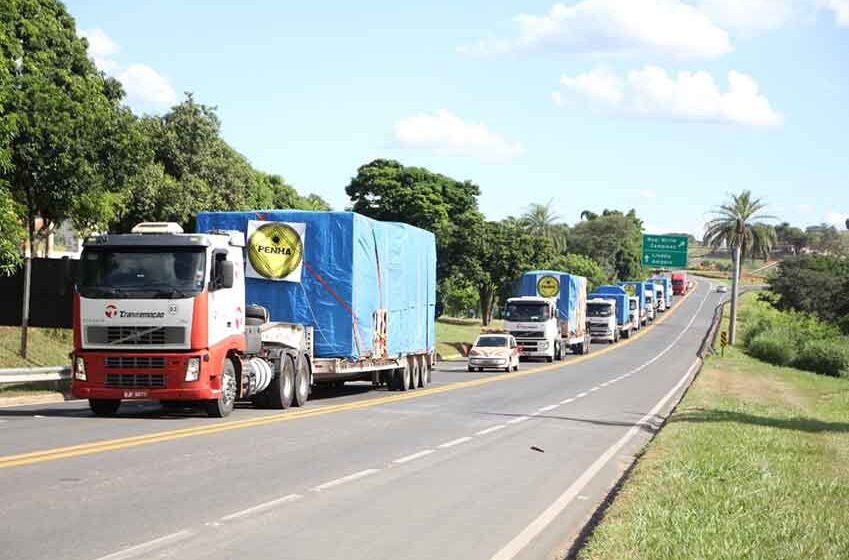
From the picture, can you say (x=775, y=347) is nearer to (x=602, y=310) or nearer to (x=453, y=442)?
Answer: (x=602, y=310)

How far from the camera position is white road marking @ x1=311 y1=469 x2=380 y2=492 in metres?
11.9

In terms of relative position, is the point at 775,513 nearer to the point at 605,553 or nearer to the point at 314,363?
the point at 605,553

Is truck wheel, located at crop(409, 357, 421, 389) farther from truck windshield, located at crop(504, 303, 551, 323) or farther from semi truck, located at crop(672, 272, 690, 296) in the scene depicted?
semi truck, located at crop(672, 272, 690, 296)

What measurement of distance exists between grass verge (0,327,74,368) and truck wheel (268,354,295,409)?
1013cm

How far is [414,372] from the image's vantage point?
30.7 metres

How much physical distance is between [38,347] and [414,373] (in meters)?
11.4

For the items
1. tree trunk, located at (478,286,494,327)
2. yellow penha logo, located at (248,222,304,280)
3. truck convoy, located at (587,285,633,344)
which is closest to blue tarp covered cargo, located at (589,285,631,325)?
truck convoy, located at (587,285,633,344)

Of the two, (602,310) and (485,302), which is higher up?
(485,302)

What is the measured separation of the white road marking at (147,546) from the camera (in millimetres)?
8047

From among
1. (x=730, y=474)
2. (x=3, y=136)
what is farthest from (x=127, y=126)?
(x=730, y=474)

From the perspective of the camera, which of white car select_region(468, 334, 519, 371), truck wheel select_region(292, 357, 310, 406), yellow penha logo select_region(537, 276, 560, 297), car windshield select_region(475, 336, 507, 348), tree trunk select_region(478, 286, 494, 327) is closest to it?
truck wheel select_region(292, 357, 310, 406)

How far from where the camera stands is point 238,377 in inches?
798

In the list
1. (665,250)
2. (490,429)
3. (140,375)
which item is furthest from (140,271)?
(665,250)

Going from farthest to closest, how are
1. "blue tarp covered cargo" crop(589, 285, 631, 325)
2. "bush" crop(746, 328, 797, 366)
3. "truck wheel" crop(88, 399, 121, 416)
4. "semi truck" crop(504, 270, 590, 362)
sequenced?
"blue tarp covered cargo" crop(589, 285, 631, 325), "bush" crop(746, 328, 797, 366), "semi truck" crop(504, 270, 590, 362), "truck wheel" crop(88, 399, 121, 416)
